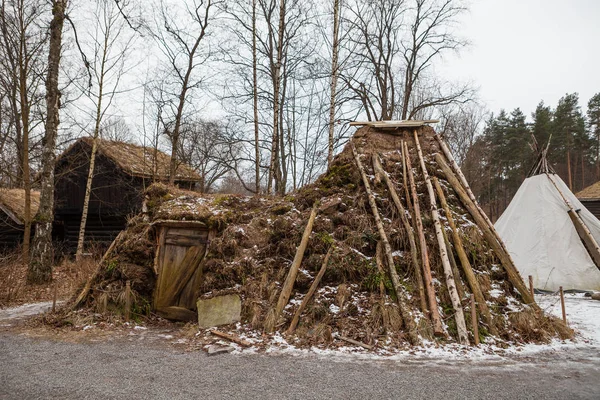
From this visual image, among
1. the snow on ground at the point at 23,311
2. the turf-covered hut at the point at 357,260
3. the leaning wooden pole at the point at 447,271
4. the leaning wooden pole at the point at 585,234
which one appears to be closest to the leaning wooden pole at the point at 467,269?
the turf-covered hut at the point at 357,260

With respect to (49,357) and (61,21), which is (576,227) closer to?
(49,357)

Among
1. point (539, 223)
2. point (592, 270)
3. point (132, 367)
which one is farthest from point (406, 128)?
point (132, 367)

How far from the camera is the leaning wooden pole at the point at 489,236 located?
20.9 ft

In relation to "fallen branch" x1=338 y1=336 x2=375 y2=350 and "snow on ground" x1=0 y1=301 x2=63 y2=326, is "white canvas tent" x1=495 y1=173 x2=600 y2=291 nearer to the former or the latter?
"fallen branch" x1=338 y1=336 x2=375 y2=350

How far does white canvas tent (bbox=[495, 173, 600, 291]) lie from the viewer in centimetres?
934

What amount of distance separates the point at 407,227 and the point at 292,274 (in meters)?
2.31

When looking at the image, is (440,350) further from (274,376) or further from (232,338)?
(232,338)

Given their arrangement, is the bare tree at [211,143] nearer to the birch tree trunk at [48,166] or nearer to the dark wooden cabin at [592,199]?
the birch tree trunk at [48,166]

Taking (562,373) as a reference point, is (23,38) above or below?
above

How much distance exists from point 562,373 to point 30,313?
364 inches

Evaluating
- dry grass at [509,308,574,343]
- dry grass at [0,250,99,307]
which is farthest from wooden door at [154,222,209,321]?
dry grass at [509,308,574,343]

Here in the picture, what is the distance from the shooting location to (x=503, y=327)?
5633 mm

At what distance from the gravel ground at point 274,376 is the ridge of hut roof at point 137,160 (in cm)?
1145

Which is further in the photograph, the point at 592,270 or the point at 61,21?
the point at 61,21
